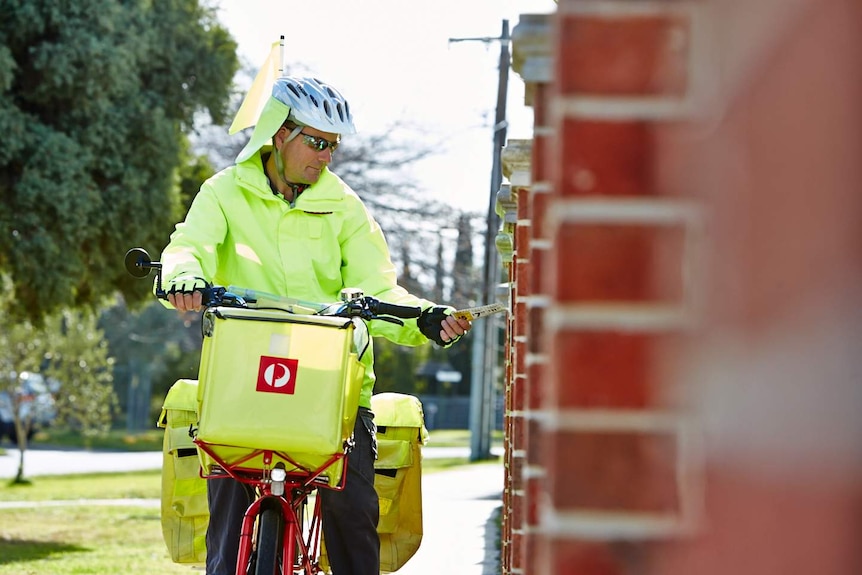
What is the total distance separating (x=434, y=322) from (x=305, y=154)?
0.83m

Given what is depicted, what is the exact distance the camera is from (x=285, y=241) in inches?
193

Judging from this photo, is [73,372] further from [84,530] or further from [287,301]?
[287,301]

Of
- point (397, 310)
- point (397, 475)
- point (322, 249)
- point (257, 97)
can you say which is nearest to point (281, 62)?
point (257, 97)

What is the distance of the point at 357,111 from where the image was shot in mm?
28750

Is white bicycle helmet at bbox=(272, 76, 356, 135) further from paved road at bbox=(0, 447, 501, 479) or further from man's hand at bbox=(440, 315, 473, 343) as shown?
paved road at bbox=(0, 447, 501, 479)

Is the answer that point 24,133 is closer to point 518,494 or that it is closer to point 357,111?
point 518,494

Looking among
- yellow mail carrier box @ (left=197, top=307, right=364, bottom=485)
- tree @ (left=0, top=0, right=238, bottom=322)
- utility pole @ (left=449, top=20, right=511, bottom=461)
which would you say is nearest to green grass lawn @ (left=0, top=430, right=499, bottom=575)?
tree @ (left=0, top=0, right=238, bottom=322)

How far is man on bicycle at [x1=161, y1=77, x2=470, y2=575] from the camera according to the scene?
4.66 m

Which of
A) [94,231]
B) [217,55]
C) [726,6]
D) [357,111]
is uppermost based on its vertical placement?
[357,111]

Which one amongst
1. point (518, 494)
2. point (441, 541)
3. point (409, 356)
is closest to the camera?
point (518, 494)

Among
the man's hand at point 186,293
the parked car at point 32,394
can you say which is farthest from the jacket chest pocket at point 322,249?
the parked car at point 32,394

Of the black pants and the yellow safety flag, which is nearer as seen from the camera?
the black pants

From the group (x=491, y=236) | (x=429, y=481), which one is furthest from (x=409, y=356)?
(x=429, y=481)

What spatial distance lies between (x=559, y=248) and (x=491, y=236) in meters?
29.3
